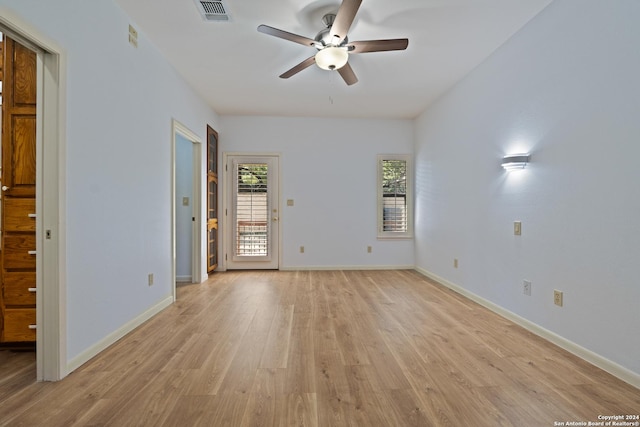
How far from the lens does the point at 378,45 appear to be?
99.0 inches

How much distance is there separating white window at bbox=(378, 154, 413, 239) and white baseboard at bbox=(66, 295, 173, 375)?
145 inches

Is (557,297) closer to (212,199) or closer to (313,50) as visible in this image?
(313,50)

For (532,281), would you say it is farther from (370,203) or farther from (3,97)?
(3,97)

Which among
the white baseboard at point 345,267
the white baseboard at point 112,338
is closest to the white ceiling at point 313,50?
the white baseboard at point 112,338

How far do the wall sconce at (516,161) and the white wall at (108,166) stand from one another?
3.36 m

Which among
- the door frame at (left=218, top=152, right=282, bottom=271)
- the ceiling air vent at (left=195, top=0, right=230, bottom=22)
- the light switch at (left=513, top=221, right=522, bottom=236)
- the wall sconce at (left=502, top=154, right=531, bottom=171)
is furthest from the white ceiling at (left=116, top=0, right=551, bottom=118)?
the light switch at (left=513, top=221, right=522, bottom=236)

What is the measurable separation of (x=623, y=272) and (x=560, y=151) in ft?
3.17

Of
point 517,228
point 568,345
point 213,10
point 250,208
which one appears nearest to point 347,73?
point 213,10

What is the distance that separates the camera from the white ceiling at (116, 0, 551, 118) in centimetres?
249

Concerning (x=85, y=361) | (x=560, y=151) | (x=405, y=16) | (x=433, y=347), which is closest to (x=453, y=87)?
(x=405, y=16)

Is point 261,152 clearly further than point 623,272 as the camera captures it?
Yes

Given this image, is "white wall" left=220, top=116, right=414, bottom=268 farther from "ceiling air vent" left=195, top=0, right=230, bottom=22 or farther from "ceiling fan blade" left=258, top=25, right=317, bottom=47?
"ceiling fan blade" left=258, top=25, right=317, bottom=47

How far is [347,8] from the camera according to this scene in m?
2.06

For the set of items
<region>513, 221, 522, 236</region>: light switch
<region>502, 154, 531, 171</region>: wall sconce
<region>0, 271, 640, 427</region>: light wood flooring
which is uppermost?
<region>502, 154, 531, 171</region>: wall sconce
